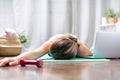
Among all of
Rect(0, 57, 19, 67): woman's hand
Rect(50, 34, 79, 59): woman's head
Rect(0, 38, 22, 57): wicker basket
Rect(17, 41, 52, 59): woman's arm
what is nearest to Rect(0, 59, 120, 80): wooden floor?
Rect(0, 57, 19, 67): woman's hand

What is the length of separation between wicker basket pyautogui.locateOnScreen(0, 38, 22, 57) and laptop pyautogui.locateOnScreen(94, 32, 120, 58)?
0.59 meters

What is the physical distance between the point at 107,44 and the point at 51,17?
1.39 m

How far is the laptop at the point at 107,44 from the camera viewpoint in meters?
1.48

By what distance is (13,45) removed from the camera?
1688mm

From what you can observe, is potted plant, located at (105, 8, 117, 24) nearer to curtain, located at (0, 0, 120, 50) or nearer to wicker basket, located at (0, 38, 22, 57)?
curtain, located at (0, 0, 120, 50)

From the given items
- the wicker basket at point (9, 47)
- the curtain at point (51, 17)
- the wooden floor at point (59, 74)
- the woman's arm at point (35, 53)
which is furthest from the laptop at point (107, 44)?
the curtain at point (51, 17)

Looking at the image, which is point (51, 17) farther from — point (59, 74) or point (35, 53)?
point (59, 74)

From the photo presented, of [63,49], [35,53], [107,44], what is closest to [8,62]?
[35,53]

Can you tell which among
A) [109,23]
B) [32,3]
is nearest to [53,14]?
[32,3]

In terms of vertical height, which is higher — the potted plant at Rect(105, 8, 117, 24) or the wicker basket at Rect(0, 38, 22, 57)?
the potted plant at Rect(105, 8, 117, 24)

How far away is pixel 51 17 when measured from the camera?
2783 millimetres

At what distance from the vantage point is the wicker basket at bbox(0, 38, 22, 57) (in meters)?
1.66

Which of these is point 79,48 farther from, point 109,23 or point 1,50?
point 109,23

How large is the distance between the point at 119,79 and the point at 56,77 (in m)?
0.22
